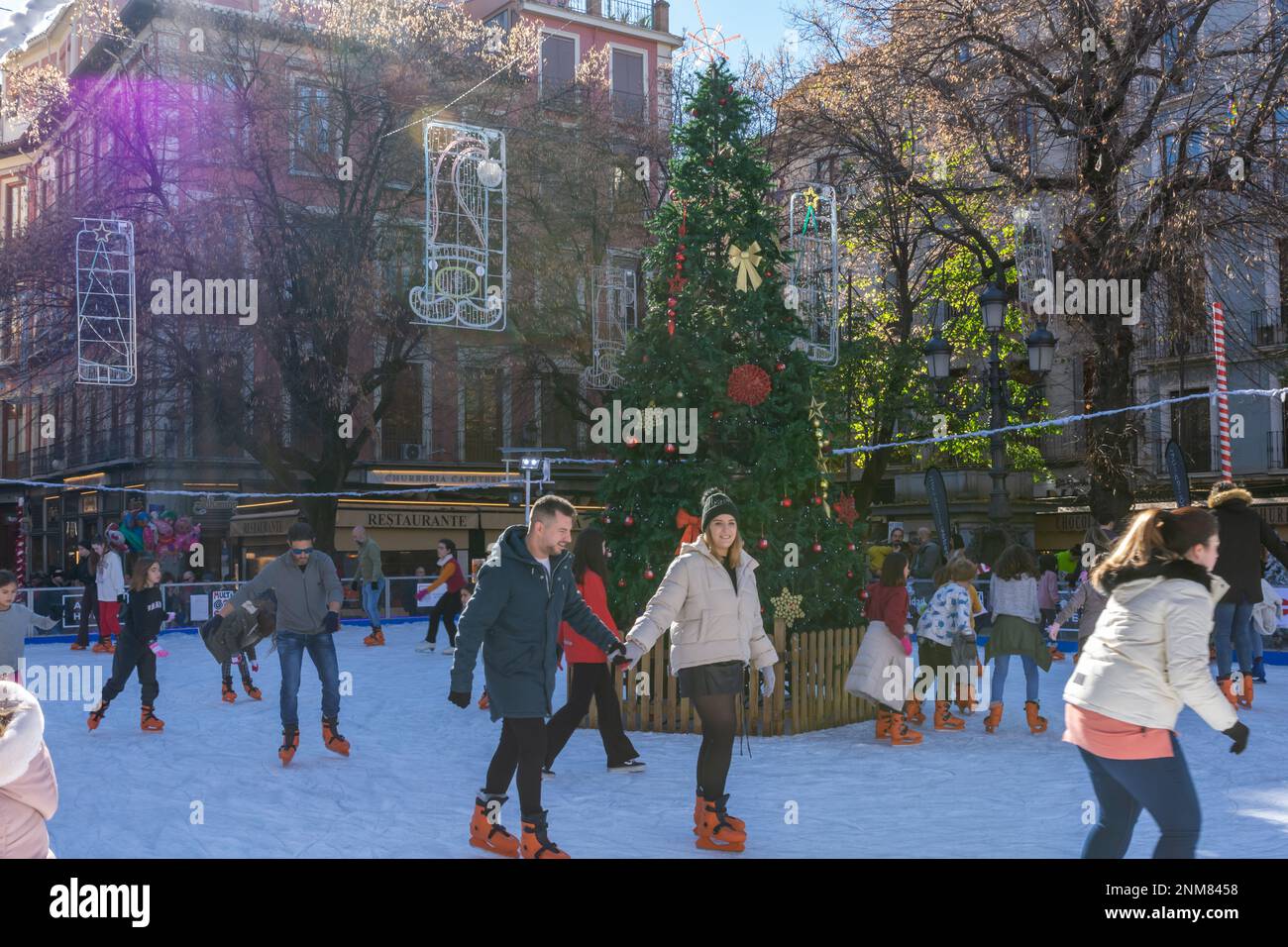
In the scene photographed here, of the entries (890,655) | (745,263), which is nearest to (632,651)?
(890,655)

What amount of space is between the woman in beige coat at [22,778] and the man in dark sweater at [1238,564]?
30.5 feet

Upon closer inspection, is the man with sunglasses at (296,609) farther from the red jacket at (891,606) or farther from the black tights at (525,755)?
the red jacket at (891,606)

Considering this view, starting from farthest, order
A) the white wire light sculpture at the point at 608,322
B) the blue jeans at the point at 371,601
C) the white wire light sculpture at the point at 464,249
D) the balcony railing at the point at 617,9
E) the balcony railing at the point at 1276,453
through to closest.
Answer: the balcony railing at the point at 617,9 < the balcony railing at the point at 1276,453 < the blue jeans at the point at 371,601 < the white wire light sculpture at the point at 608,322 < the white wire light sculpture at the point at 464,249

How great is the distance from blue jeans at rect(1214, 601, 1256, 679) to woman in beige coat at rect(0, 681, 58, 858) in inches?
382

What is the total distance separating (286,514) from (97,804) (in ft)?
80.9

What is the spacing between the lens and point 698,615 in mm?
6832

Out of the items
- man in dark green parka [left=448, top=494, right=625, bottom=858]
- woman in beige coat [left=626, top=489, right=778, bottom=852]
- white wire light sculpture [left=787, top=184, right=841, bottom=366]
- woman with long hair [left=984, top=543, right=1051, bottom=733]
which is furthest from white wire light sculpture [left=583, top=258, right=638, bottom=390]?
man in dark green parka [left=448, top=494, right=625, bottom=858]

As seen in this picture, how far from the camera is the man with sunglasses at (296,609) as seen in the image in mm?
9508

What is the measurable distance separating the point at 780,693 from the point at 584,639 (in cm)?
221

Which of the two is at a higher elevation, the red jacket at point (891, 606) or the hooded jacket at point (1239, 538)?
the hooded jacket at point (1239, 538)

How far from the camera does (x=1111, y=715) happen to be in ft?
15.3

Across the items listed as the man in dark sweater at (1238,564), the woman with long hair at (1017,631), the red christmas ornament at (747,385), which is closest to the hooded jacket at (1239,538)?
the man in dark sweater at (1238,564)

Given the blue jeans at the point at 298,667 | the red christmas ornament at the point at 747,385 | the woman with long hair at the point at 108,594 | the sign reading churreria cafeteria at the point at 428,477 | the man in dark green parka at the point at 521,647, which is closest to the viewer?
the man in dark green parka at the point at 521,647
